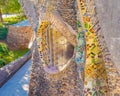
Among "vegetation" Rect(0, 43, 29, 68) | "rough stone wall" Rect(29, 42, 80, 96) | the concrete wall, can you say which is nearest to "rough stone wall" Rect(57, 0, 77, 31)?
"rough stone wall" Rect(29, 42, 80, 96)

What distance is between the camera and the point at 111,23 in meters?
3.40

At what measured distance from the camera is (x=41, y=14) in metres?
5.43

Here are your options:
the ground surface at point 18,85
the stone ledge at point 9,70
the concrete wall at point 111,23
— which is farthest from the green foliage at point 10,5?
the concrete wall at point 111,23

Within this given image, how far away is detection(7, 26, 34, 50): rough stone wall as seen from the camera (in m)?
13.3

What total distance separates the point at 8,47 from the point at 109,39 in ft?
34.3

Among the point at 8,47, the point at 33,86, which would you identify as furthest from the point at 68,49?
the point at 8,47

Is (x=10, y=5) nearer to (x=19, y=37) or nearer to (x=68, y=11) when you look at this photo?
(x=19, y=37)

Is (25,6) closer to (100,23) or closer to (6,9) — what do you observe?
(100,23)

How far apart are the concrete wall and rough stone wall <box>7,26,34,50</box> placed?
32.2 ft

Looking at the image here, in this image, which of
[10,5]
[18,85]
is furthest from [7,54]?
[10,5]

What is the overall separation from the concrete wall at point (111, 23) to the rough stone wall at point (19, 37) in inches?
386

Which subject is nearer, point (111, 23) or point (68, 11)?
point (111, 23)

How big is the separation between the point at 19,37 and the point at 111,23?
1041 cm

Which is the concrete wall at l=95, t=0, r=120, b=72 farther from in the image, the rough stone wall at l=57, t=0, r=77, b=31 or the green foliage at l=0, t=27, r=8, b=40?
the green foliage at l=0, t=27, r=8, b=40
